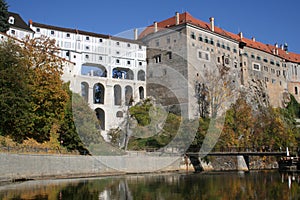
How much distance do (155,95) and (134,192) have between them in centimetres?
3312

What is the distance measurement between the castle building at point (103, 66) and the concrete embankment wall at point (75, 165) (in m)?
10.4

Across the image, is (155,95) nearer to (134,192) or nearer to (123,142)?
(123,142)

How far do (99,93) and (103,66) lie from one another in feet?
12.0

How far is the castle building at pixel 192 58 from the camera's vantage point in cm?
5043

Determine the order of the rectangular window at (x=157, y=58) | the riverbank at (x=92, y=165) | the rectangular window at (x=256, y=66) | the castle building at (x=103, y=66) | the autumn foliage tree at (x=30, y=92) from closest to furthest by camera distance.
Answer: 1. the riverbank at (x=92, y=165)
2. the autumn foliage tree at (x=30, y=92)
3. the castle building at (x=103, y=66)
4. the rectangular window at (x=157, y=58)
5. the rectangular window at (x=256, y=66)

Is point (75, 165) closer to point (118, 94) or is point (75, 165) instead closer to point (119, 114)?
point (119, 114)

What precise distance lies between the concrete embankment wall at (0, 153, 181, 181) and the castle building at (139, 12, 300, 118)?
50.6 ft

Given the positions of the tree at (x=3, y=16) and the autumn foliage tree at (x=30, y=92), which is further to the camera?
the tree at (x=3, y=16)

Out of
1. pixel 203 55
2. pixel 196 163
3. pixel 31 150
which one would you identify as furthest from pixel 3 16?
pixel 203 55

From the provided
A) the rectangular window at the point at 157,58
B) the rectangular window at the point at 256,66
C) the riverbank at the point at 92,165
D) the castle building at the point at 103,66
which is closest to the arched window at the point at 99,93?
the castle building at the point at 103,66

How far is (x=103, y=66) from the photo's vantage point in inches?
1966

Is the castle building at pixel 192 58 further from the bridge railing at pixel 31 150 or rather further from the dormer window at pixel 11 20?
the bridge railing at pixel 31 150

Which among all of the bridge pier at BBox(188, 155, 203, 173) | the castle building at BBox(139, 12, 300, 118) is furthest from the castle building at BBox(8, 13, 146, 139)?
the bridge pier at BBox(188, 155, 203, 173)

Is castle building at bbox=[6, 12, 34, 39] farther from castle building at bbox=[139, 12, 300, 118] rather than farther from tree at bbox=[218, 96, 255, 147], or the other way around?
tree at bbox=[218, 96, 255, 147]
